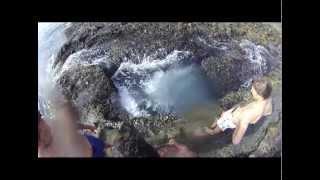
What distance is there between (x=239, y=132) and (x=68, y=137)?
1150 mm

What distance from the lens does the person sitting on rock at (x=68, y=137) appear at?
3.31 m

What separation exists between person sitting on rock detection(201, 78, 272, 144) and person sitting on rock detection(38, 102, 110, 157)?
2.79 feet

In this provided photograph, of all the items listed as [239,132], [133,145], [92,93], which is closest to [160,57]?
[92,93]

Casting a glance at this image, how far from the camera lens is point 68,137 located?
10.9 ft

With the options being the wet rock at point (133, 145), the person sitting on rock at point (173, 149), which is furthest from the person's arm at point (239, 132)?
the wet rock at point (133, 145)

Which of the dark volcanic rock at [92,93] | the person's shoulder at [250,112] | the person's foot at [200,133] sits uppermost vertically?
the dark volcanic rock at [92,93]

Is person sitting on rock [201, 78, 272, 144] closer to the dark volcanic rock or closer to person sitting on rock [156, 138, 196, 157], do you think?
person sitting on rock [156, 138, 196, 157]

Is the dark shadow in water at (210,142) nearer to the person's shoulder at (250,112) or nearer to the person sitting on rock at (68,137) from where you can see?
the person's shoulder at (250,112)

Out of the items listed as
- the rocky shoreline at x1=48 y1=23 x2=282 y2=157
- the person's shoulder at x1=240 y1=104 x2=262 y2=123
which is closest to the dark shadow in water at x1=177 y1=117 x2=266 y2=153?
the rocky shoreline at x1=48 y1=23 x2=282 y2=157

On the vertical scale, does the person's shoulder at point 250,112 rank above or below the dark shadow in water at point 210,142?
above
